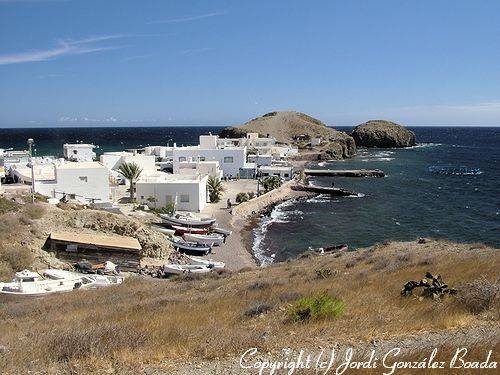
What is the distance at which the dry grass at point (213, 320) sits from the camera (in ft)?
23.0

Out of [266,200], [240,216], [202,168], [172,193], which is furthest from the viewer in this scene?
[202,168]

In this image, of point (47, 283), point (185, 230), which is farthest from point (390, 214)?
point (47, 283)

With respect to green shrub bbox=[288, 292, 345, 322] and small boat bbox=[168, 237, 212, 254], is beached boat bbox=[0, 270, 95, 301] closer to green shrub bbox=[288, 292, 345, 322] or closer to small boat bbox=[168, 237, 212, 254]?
small boat bbox=[168, 237, 212, 254]

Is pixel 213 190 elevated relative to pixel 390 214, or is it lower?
elevated

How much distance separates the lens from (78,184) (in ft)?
116

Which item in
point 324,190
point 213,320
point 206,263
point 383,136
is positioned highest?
point 383,136

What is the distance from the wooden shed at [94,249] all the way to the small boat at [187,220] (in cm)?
945

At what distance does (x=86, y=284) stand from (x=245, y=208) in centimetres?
2626

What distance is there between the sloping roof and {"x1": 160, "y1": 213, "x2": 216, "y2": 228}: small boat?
8.71m

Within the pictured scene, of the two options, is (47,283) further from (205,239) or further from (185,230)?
(185,230)

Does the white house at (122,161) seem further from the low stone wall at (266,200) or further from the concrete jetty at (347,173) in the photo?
the concrete jetty at (347,173)

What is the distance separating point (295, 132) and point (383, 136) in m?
27.7

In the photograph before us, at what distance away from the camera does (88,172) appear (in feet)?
117

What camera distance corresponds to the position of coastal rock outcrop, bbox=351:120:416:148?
466 feet
